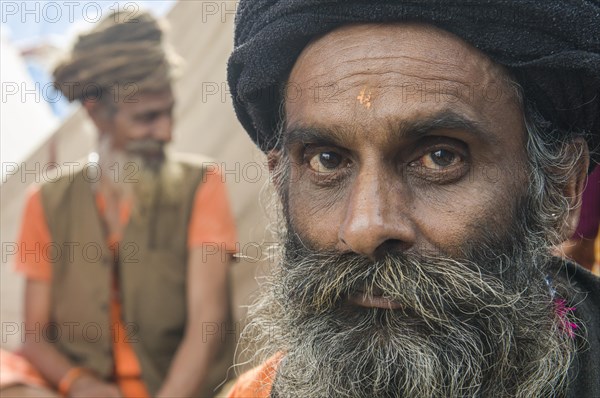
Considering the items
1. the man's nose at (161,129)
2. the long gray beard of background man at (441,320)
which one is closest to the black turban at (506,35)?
the long gray beard of background man at (441,320)

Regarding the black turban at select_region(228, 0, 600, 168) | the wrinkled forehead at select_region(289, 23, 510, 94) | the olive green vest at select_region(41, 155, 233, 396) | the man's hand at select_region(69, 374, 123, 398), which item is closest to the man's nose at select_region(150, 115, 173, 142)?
the olive green vest at select_region(41, 155, 233, 396)

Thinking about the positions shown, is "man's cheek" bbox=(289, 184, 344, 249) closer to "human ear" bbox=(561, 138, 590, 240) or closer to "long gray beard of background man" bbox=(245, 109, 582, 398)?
"long gray beard of background man" bbox=(245, 109, 582, 398)

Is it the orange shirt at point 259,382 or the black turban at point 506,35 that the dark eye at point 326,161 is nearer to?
the black turban at point 506,35

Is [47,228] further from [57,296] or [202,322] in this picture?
[202,322]

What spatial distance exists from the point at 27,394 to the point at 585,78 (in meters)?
2.77

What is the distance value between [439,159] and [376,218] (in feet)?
0.86

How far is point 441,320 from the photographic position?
179 cm

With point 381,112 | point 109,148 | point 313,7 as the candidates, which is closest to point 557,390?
point 381,112

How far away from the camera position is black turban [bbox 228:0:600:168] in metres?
1.83

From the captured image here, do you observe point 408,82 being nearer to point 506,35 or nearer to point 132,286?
point 506,35

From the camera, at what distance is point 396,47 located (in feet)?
6.20

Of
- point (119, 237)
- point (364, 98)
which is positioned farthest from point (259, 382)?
point (119, 237)

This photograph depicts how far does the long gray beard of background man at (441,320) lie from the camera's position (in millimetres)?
1798

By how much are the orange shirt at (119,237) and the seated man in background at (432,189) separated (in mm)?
1716
